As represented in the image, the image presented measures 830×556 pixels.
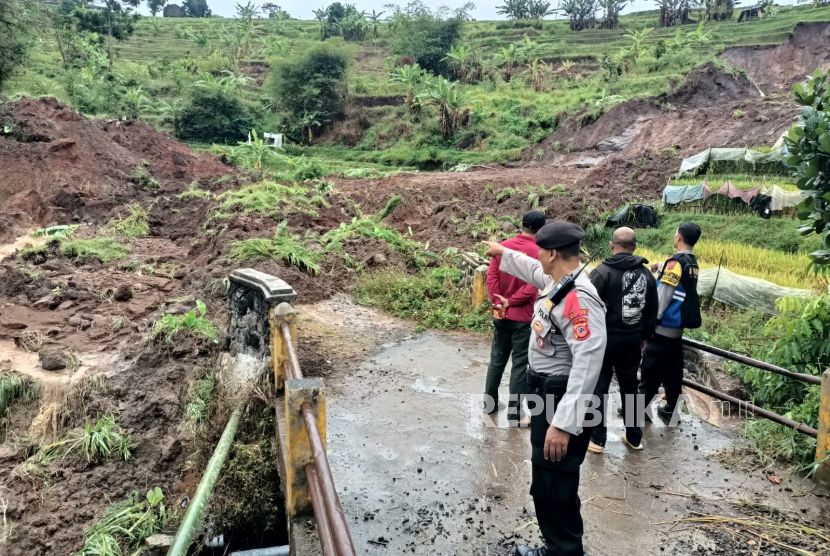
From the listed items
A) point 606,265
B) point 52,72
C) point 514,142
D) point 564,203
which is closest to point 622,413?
point 606,265

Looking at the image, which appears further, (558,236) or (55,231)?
(55,231)

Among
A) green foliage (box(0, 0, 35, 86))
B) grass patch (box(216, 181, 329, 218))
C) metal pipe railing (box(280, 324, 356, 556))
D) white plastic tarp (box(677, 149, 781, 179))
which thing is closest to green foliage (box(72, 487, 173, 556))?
metal pipe railing (box(280, 324, 356, 556))

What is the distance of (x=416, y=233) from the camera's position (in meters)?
13.6

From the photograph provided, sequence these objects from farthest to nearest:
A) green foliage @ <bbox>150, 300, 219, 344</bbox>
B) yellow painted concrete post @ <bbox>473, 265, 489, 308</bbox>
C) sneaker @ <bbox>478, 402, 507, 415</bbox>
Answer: yellow painted concrete post @ <bbox>473, 265, 489, 308</bbox>
green foliage @ <bbox>150, 300, 219, 344</bbox>
sneaker @ <bbox>478, 402, 507, 415</bbox>

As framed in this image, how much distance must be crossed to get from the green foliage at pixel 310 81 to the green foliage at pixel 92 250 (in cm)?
2391

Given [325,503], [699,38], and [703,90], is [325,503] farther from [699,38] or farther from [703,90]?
[699,38]

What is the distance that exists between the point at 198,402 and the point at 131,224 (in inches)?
382

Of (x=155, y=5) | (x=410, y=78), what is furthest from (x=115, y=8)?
(x=155, y=5)

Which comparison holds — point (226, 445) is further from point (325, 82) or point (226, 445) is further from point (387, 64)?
point (387, 64)

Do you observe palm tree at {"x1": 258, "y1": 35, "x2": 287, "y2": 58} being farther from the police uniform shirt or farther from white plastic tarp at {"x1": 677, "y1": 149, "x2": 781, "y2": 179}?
the police uniform shirt

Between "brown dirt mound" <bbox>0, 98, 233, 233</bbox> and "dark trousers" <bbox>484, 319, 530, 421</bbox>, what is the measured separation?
12.5m

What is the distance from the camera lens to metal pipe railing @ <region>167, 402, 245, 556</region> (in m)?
3.89

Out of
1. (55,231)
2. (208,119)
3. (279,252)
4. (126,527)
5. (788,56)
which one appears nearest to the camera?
(126,527)

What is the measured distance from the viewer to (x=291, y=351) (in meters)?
4.19
